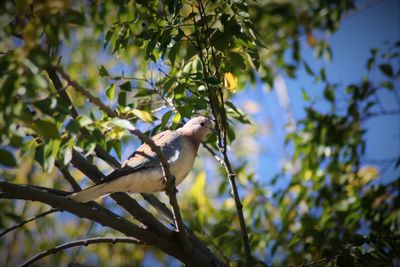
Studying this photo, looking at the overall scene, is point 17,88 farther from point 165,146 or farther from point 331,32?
point 331,32

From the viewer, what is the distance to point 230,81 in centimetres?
334

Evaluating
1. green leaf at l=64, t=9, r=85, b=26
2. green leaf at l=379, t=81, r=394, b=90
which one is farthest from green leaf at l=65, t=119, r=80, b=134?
green leaf at l=379, t=81, r=394, b=90

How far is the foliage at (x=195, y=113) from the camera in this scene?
82.9 inches

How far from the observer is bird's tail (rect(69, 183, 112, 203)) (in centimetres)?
287

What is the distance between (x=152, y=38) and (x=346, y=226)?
9.71ft

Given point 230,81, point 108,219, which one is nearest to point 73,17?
point 108,219

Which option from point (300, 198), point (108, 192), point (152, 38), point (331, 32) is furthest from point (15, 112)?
point (331, 32)

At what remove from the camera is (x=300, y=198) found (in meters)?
4.87

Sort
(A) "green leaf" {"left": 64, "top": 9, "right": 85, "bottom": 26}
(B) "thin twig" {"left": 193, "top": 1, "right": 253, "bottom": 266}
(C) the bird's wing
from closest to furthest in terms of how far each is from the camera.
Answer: (A) "green leaf" {"left": 64, "top": 9, "right": 85, "bottom": 26} → (B) "thin twig" {"left": 193, "top": 1, "right": 253, "bottom": 266} → (C) the bird's wing

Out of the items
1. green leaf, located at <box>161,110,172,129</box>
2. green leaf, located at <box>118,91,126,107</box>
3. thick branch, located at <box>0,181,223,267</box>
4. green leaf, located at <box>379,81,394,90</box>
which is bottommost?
thick branch, located at <box>0,181,223,267</box>

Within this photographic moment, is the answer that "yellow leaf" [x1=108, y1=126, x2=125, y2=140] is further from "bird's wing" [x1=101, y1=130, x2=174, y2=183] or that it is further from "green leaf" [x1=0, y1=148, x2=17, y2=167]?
"bird's wing" [x1=101, y1=130, x2=174, y2=183]

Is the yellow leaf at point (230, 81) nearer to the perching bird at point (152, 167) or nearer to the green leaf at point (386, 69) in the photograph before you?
the perching bird at point (152, 167)

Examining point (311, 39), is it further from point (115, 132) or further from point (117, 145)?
point (115, 132)

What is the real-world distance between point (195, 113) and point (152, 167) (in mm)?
564
